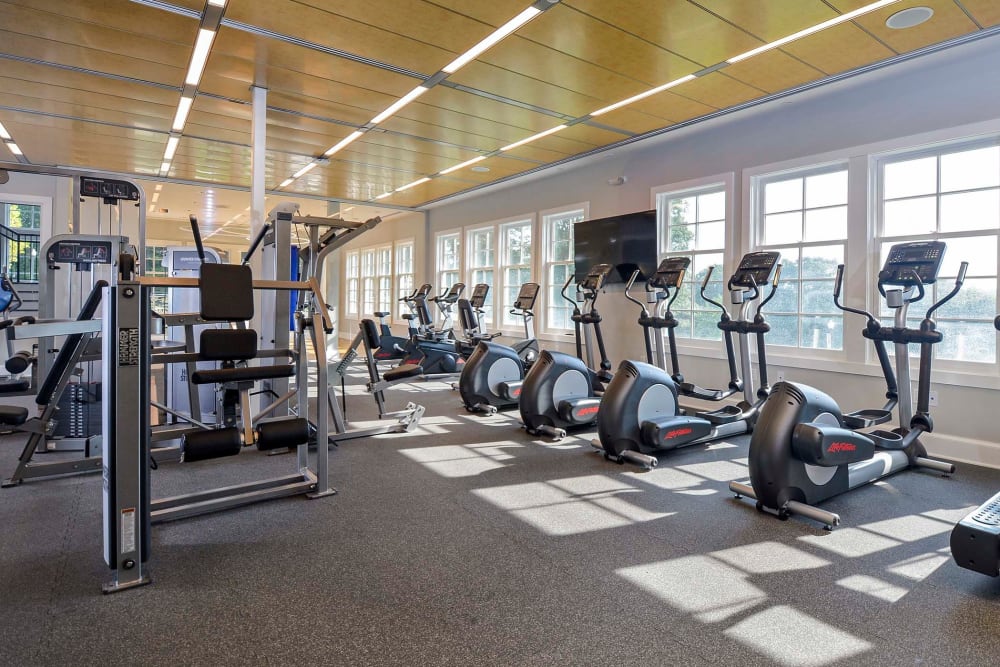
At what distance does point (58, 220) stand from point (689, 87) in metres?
8.76

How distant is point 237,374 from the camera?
3043 mm

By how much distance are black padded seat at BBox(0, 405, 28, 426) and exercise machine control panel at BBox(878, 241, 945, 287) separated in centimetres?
535

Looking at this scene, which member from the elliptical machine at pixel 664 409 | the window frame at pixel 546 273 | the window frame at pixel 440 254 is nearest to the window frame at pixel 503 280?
the window frame at pixel 546 273

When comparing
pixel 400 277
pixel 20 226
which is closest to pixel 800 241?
pixel 400 277

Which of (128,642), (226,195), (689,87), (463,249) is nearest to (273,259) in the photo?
(128,642)

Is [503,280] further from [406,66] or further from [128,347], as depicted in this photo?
[128,347]

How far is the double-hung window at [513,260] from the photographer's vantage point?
8695 mm

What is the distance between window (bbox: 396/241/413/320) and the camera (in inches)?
463

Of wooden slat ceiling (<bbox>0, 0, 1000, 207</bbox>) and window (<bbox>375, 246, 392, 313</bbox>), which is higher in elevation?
wooden slat ceiling (<bbox>0, 0, 1000, 207</bbox>)

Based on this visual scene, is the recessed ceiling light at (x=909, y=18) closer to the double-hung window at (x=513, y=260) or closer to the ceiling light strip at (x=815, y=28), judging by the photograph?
the ceiling light strip at (x=815, y=28)

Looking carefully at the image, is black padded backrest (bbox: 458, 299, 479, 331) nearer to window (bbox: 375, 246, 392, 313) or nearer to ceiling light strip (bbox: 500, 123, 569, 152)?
ceiling light strip (bbox: 500, 123, 569, 152)

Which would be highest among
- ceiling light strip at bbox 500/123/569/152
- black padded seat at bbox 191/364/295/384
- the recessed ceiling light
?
ceiling light strip at bbox 500/123/569/152

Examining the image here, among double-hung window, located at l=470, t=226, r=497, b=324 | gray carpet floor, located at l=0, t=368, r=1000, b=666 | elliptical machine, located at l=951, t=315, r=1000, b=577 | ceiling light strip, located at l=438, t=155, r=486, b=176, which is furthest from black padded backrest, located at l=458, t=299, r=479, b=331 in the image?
elliptical machine, located at l=951, t=315, r=1000, b=577

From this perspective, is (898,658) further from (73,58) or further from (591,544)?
(73,58)
